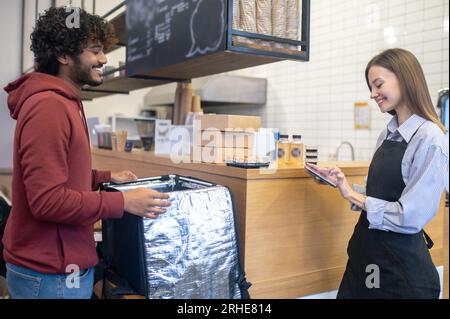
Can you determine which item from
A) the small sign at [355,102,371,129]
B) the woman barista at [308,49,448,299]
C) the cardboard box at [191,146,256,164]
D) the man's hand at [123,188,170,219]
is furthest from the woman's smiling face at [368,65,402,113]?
the small sign at [355,102,371,129]

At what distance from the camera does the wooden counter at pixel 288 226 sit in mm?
1516

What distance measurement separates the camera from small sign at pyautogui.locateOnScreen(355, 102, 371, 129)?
3379 millimetres

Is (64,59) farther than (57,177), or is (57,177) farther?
(64,59)

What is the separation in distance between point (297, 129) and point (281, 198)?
2.46 m

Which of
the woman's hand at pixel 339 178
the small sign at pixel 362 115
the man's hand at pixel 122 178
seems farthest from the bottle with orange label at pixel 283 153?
the small sign at pixel 362 115

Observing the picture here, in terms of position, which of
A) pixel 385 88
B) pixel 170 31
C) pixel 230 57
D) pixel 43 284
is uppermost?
pixel 170 31

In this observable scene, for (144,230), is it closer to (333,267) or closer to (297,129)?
(333,267)

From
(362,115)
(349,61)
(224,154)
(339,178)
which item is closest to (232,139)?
(224,154)

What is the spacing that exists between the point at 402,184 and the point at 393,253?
22 centimetres

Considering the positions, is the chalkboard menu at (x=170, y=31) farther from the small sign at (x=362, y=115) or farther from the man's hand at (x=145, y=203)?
the small sign at (x=362, y=115)

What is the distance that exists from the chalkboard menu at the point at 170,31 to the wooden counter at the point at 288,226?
513 millimetres

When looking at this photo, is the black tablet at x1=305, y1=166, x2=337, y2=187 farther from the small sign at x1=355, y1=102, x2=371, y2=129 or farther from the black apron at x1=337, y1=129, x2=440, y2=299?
the small sign at x1=355, y1=102, x2=371, y2=129

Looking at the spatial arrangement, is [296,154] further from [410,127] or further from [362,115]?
[362,115]

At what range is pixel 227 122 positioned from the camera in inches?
65.7
